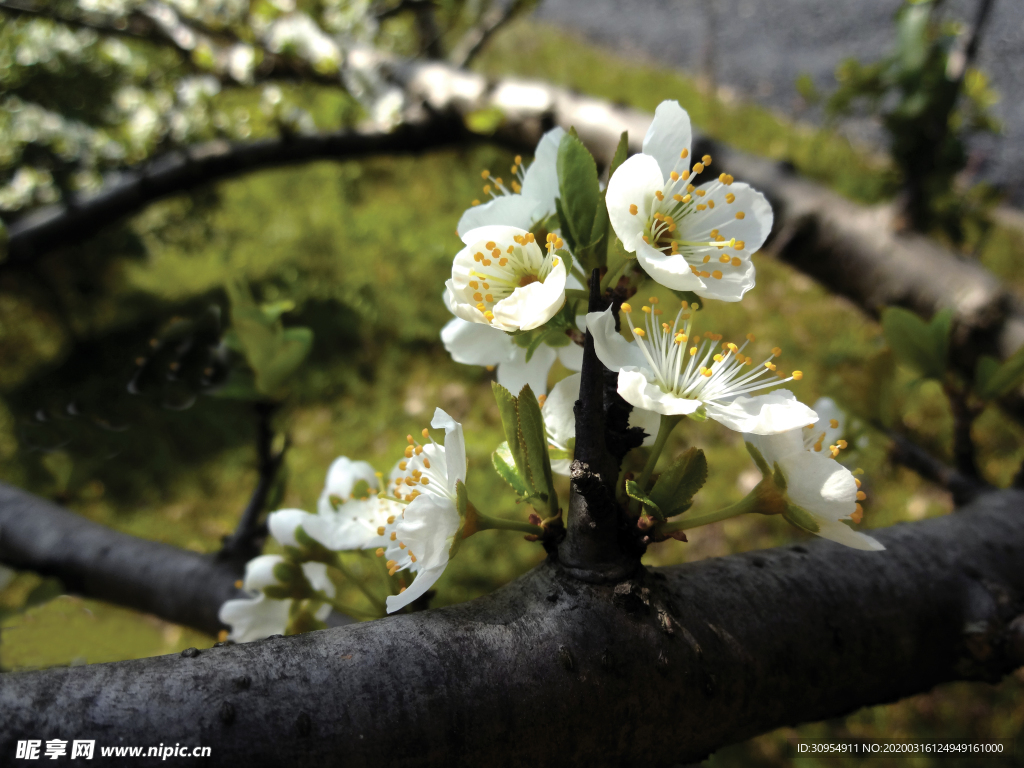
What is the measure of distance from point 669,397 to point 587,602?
0.23 m

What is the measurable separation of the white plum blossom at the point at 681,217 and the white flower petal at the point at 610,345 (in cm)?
7

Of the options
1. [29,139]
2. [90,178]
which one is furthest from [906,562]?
[29,139]

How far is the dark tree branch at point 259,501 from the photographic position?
1.22m

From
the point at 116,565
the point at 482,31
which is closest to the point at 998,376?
the point at 116,565

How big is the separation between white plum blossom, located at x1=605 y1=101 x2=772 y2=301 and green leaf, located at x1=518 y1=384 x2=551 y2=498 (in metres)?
0.17

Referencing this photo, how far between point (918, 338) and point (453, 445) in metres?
0.88

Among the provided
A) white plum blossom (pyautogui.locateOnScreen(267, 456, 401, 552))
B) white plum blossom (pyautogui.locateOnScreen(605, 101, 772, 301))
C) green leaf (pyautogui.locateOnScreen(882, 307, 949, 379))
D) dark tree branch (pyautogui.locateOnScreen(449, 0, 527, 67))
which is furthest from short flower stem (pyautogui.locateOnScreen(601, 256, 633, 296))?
dark tree branch (pyautogui.locateOnScreen(449, 0, 527, 67))

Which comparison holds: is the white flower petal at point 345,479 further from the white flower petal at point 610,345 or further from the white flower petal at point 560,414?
the white flower petal at point 610,345

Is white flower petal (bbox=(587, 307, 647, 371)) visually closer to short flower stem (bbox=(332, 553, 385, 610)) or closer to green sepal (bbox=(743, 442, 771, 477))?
green sepal (bbox=(743, 442, 771, 477))

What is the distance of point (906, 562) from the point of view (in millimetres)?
902

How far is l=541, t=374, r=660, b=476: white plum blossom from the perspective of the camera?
80cm

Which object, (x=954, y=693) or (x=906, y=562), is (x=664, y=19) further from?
(x=906, y=562)

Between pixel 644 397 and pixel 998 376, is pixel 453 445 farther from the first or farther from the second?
pixel 998 376

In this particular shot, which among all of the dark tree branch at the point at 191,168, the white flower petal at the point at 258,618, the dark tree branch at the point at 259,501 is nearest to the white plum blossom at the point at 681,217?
the white flower petal at the point at 258,618
